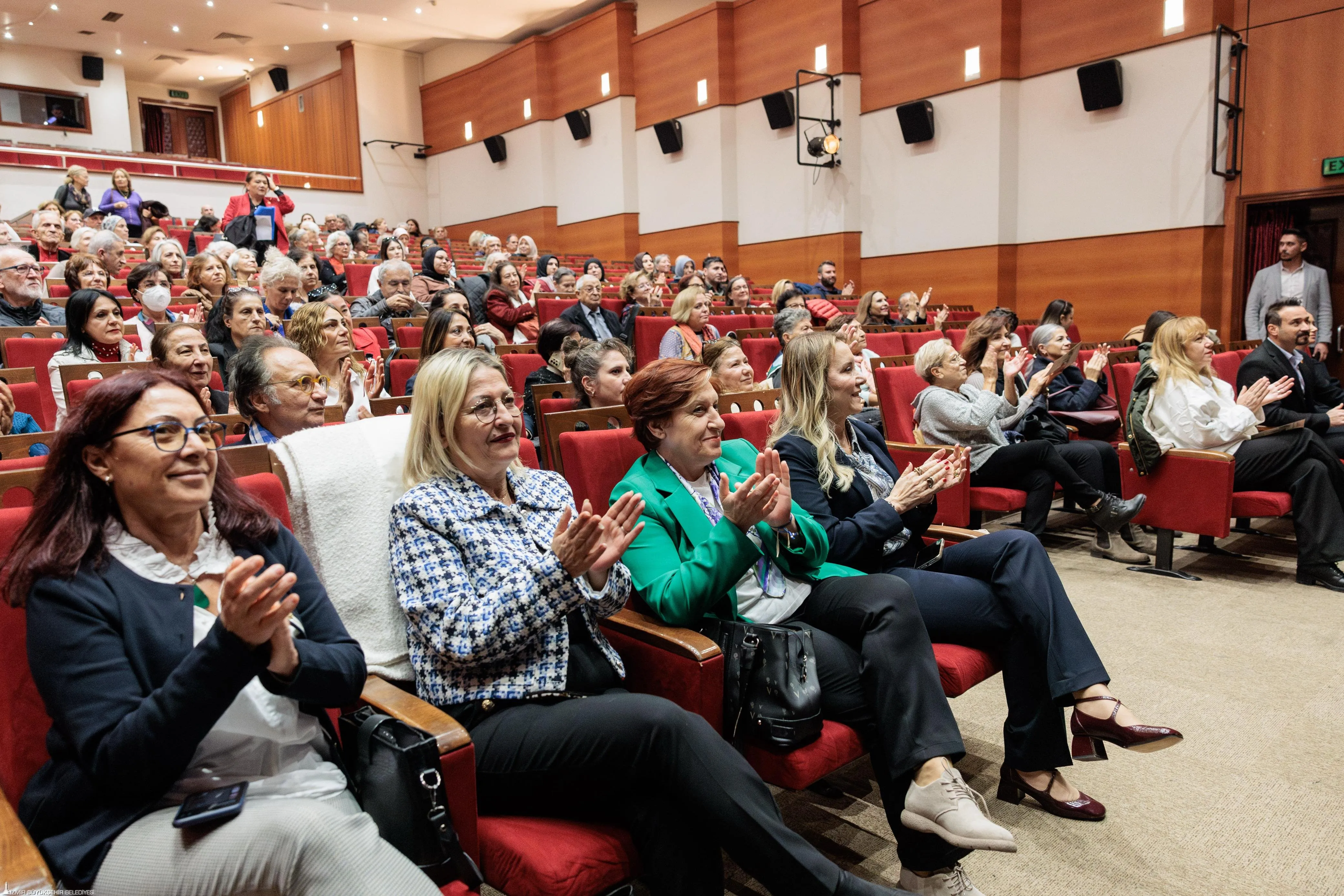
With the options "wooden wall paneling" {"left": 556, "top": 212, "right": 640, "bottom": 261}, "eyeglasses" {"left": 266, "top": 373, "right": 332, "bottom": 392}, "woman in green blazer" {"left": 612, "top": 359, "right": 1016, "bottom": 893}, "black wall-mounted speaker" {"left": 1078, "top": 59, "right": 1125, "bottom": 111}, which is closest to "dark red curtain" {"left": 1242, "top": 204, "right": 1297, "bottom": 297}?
"black wall-mounted speaker" {"left": 1078, "top": 59, "right": 1125, "bottom": 111}

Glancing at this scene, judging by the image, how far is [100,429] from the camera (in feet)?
3.49

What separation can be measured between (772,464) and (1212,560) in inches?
109

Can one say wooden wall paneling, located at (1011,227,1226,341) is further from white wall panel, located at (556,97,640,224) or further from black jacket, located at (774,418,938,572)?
black jacket, located at (774,418,938,572)

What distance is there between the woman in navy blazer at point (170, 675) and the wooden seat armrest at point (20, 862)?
4 cm

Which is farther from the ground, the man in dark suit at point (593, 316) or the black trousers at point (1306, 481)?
the man in dark suit at point (593, 316)

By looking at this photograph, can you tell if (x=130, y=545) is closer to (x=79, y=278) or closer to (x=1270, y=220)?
(x=79, y=278)

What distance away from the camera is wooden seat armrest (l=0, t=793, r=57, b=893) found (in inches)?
33.3

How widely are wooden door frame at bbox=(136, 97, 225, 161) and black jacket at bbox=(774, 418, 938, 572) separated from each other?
16.8m

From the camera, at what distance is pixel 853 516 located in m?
1.86

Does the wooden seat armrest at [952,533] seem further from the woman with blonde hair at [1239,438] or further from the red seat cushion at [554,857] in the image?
the woman with blonde hair at [1239,438]

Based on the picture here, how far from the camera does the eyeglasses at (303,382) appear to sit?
194 cm

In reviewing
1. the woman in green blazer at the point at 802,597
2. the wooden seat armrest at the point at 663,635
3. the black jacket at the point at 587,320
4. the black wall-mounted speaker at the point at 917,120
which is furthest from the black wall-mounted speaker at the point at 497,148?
the wooden seat armrest at the point at 663,635

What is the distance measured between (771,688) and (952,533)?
79 cm

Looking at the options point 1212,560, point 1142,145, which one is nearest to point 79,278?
point 1212,560
